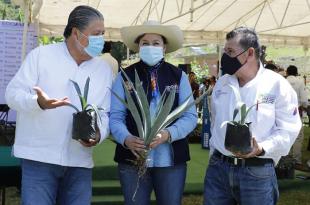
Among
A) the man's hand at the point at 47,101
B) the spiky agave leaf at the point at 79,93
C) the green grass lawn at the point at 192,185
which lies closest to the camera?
the man's hand at the point at 47,101

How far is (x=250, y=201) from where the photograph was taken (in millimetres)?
2365

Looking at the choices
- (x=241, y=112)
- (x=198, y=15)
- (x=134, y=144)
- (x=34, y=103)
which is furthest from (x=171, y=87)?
(x=198, y=15)

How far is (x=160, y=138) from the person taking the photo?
7.85 feet

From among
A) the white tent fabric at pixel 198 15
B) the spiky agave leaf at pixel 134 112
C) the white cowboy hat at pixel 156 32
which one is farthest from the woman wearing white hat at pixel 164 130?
the white tent fabric at pixel 198 15

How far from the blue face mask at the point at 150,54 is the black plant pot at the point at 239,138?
23.6 inches

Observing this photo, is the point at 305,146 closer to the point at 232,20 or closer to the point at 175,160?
the point at 232,20

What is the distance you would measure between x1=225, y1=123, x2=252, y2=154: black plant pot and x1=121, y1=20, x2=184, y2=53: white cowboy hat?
0.69 meters

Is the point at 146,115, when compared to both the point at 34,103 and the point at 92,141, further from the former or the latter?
the point at 34,103

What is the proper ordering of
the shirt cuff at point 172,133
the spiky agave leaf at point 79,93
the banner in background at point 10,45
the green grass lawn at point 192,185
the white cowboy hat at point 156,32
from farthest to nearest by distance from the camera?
the green grass lawn at point 192,185 → the banner in background at point 10,45 → the white cowboy hat at point 156,32 → the shirt cuff at point 172,133 → the spiky agave leaf at point 79,93

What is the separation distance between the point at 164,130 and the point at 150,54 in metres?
0.41

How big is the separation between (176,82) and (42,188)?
2.89 feet

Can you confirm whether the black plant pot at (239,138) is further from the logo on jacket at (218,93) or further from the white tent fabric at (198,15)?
the white tent fabric at (198,15)

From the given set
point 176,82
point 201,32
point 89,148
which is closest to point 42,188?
point 89,148

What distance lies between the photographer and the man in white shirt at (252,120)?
231cm
